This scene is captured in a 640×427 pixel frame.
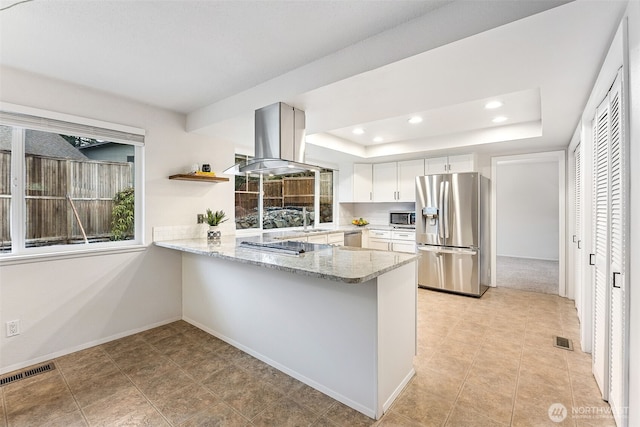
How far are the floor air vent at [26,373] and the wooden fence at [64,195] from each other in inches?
39.5

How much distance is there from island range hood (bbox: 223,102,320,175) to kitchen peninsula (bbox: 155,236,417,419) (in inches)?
30.3

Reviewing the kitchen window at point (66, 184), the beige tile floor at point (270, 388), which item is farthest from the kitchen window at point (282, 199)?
the beige tile floor at point (270, 388)

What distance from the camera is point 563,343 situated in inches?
105

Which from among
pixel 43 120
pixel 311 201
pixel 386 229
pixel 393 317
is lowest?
pixel 393 317

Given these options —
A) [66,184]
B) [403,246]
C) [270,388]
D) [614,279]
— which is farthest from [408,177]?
[66,184]

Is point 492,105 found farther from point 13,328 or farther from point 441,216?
point 13,328

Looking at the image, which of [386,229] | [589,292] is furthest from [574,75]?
[386,229]

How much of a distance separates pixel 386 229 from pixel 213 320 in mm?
3248

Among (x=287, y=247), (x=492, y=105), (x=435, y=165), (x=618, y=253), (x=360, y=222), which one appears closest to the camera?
(x=618, y=253)

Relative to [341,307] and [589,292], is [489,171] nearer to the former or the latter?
[589,292]

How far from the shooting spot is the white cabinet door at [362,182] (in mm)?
5453

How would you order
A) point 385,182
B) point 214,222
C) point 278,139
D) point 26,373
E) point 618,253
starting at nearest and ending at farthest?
1. point 618,253
2. point 26,373
3. point 278,139
4. point 214,222
5. point 385,182

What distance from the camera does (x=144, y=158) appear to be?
3025 millimetres

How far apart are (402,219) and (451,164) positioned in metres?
1.30
